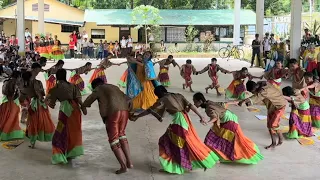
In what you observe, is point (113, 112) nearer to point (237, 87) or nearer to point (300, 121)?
point (300, 121)

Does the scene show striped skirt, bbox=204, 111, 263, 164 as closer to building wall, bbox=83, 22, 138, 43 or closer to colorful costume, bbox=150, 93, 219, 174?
colorful costume, bbox=150, 93, 219, 174

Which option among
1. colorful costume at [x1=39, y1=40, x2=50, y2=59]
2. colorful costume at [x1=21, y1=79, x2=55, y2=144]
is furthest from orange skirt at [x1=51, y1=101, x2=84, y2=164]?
colorful costume at [x1=39, y1=40, x2=50, y2=59]

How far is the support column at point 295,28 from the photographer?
51.4 feet

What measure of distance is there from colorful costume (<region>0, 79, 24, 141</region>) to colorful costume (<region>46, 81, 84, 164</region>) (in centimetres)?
143

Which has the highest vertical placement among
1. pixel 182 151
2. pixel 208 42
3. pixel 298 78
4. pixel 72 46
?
pixel 208 42

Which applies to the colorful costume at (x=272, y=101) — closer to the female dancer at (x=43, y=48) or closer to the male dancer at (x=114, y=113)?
the male dancer at (x=114, y=113)

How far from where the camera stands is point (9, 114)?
7.29 m

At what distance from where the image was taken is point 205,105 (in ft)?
18.7

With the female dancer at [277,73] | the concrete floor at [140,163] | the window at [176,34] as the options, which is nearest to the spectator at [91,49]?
the window at [176,34]

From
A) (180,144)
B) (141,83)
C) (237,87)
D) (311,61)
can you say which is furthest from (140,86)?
(311,61)

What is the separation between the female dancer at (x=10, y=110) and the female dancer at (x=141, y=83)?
9.50 feet

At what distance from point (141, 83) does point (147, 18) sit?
861 inches

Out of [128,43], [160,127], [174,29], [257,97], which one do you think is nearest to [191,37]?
[174,29]

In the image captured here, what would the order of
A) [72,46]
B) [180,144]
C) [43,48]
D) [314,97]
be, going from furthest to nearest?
[72,46] → [43,48] → [314,97] → [180,144]
